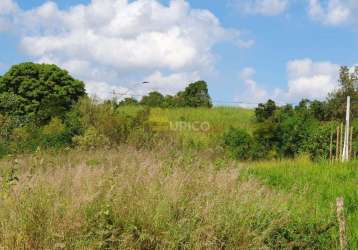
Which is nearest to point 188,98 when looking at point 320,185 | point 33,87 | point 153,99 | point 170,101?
point 170,101

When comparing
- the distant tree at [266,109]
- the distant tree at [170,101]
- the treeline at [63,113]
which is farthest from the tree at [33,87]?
the distant tree at [266,109]

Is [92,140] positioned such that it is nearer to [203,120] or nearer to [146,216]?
[203,120]

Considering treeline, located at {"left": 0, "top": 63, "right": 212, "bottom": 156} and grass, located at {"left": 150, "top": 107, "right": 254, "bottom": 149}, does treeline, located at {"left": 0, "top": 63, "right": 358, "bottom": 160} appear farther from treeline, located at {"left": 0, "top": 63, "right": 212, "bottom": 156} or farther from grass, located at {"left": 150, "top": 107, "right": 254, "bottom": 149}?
grass, located at {"left": 150, "top": 107, "right": 254, "bottom": 149}

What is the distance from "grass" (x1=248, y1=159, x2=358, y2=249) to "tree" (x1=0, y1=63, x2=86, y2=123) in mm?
20555

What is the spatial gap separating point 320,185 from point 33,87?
26.2 meters

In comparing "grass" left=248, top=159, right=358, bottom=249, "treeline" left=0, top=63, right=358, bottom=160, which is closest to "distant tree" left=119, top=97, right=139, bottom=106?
"treeline" left=0, top=63, right=358, bottom=160

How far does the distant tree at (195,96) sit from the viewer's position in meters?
36.2

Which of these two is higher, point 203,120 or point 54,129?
point 203,120

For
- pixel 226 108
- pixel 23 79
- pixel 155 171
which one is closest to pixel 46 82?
pixel 23 79

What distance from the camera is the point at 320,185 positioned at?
10.8 m

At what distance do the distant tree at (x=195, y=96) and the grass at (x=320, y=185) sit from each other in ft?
70.7

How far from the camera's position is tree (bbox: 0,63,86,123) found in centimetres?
3155

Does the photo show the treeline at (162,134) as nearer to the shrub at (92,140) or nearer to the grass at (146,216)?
the shrub at (92,140)

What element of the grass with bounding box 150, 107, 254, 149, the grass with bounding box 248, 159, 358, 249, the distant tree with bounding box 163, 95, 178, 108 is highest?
the distant tree with bounding box 163, 95, 178, 108
